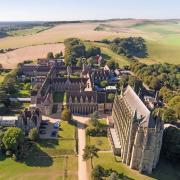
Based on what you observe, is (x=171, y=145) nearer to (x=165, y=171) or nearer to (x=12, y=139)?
(x=165, y=171)

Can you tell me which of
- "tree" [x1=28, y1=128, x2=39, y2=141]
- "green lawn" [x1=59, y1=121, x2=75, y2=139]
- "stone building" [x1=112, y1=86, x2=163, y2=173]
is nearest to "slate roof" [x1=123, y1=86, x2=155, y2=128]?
"stone building" [x1=112, y1=86, x2=163, y2=173]

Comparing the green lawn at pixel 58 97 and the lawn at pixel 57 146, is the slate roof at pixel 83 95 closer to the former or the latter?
the green lawn at pixel 58 97

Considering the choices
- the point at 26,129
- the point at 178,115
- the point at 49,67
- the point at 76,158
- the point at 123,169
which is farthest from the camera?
the point at 49,67

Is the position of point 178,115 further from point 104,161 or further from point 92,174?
point 92,174

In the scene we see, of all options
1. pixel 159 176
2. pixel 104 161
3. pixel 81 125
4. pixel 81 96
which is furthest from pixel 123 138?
pixel 81 96

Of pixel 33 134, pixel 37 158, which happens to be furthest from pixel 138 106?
pixel 33 134

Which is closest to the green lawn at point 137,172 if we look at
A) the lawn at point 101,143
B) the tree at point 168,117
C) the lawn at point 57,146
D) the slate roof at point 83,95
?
the lawn at point 101,143
